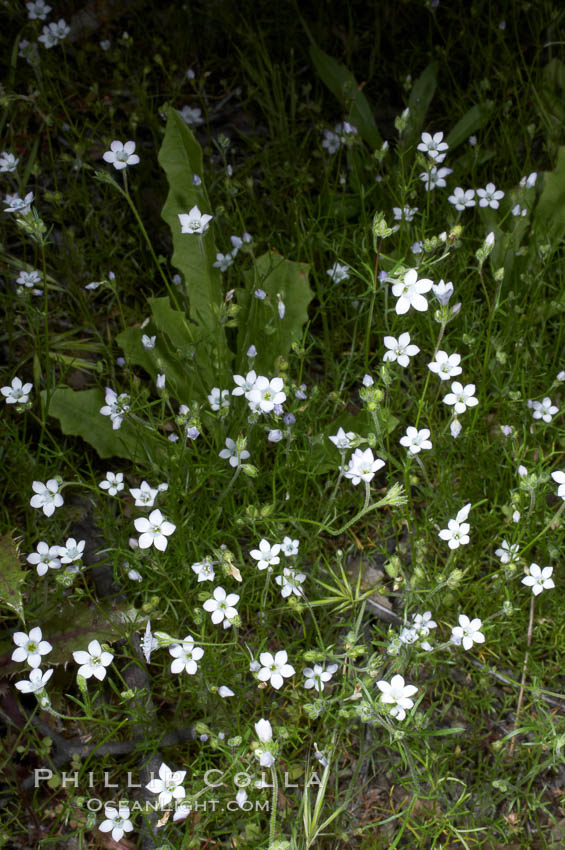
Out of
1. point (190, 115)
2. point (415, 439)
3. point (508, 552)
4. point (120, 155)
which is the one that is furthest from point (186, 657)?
point (190, 115)

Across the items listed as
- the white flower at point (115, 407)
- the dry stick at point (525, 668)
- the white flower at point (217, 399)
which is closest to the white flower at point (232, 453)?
the white flower at point (217, 399)

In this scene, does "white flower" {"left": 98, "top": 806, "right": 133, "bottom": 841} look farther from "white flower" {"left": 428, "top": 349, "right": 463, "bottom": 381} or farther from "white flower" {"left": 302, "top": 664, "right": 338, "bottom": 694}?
"white flower" {"left": 428, "top": 349, "right": 463, "bottom": 381}

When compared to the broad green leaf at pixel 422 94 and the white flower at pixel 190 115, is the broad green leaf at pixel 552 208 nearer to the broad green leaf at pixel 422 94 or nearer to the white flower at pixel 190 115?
the broad green leaf at pixel 422 94

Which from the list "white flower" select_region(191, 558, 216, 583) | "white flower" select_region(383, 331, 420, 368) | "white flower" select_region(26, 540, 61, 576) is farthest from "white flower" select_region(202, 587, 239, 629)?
"white flower" select_region(383, 331, 420, 368)

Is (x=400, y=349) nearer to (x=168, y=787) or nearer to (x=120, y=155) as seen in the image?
(x=120, y=155)

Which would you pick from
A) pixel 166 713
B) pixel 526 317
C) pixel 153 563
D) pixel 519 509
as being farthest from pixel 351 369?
pixel 166 713

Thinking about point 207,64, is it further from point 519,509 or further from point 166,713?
point 166,713
